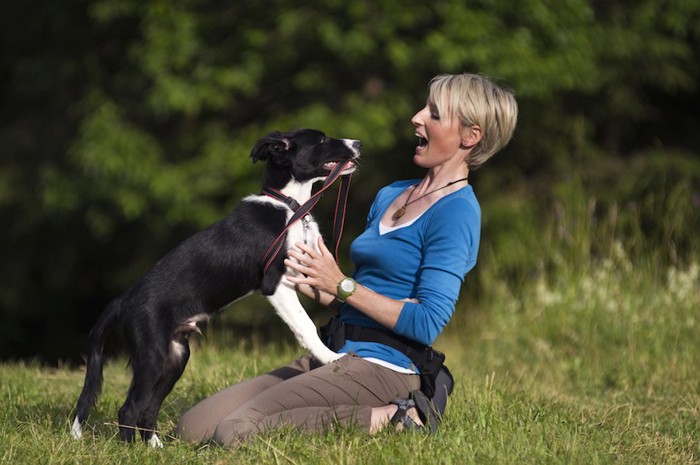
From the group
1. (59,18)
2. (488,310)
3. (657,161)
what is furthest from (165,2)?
(657,161)

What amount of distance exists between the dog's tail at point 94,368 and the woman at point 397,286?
420 millimetres

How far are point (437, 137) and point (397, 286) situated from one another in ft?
2.27

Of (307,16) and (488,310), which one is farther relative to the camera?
(307,16)

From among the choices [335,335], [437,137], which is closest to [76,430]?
[335,335]

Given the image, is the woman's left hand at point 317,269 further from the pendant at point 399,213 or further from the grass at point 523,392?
the grass at point 523,392

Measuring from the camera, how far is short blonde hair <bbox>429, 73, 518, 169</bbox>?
168 inches

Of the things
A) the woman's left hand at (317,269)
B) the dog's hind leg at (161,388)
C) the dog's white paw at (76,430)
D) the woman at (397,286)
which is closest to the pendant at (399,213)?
the woman at (397,286)

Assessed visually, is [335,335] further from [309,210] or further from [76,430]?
[76,430]

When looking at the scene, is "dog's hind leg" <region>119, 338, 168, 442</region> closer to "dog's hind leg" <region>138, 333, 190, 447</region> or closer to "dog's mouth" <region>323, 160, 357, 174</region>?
"dog's hind leg" <region>138, 333, 190, 447</region>

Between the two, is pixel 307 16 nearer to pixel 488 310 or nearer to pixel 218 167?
pixel 218 167

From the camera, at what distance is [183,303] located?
4.24 metres

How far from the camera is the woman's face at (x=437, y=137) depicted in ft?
14.1

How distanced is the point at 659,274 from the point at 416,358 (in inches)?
166

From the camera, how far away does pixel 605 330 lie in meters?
6.98
